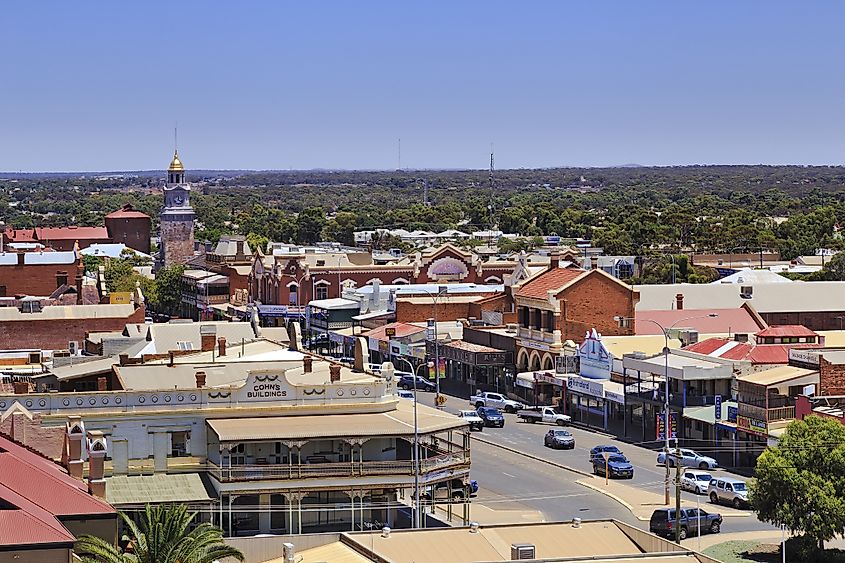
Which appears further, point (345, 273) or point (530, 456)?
point (345, 273)

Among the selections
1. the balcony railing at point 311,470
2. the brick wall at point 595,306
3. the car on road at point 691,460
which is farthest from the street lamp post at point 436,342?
the balcony railing at point 311,470

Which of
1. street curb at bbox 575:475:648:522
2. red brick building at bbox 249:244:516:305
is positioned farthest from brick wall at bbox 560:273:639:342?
red brick building at bbox 249:244:516:305

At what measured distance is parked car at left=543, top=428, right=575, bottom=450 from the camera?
77.4 m

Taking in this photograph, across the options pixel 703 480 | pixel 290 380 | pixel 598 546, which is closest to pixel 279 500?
pixel 290 380

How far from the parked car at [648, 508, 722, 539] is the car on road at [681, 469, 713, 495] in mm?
5488

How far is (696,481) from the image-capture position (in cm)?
6575

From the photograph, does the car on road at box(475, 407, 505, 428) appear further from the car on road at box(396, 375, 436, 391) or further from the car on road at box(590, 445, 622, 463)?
the car on road at box(396, 375, 436, 391)

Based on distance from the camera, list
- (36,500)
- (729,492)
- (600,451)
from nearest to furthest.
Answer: (36,500)
(729,492)
(600,451)

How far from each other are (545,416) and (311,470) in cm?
3423

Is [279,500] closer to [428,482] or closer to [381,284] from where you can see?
[428,482]

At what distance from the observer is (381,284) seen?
141 meters

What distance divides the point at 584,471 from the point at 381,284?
70907 mm

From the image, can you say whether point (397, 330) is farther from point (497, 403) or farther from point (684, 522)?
point (684, 522)

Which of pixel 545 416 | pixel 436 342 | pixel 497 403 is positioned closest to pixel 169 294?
pixel 436 342
